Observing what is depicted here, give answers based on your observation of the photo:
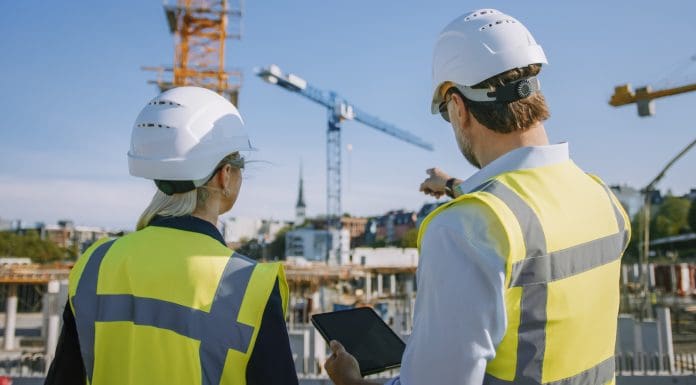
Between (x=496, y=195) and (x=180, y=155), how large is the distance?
1.15 meters

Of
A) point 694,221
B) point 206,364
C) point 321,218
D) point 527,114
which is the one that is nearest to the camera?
point 527,114

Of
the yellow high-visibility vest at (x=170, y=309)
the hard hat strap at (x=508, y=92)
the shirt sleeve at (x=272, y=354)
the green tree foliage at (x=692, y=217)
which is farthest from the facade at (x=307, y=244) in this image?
the hard hat strap at (x=508, y=92)

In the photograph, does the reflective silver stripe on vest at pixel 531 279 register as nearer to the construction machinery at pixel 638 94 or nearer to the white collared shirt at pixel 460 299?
the white collared shirt at pixel 460 299

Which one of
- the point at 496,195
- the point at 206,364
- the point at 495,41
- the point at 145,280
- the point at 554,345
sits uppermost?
the point at 495,41

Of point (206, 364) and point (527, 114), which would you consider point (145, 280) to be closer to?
Result: point (206, 364)

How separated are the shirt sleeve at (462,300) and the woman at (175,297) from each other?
58 centimetres

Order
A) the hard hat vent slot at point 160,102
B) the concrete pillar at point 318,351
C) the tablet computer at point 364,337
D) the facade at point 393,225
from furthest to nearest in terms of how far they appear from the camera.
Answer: the facade at point 393,225, the concrete pillar at point 318,351, the hard hat vent slot at point 160,102, the tablet computer at point 364,337

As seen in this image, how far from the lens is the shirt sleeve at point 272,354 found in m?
1.53

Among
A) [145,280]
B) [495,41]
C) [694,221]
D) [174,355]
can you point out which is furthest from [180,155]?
[694,221]

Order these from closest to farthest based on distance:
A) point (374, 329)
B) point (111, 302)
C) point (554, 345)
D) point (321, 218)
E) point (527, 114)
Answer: point (554, 345)
point (527, 114)
point (111, 302)
point (374, 329)
point (321, 218)

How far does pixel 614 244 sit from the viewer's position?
145cm

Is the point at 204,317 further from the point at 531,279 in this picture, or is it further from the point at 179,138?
the point at 531,279

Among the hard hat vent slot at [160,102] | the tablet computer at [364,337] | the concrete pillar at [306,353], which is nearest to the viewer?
the tablet computer at [364,337]

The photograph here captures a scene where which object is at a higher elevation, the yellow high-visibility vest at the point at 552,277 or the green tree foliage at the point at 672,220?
the green tree foliage at the point at 672,220
